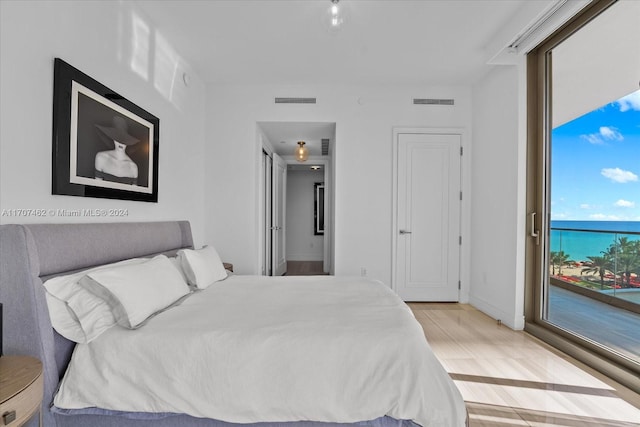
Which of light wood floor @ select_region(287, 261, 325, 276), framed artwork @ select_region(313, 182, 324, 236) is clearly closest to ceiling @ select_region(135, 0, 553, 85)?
light wood floor @ select_region(287, 261, 325, 276)

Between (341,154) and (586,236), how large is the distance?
2.68 meters

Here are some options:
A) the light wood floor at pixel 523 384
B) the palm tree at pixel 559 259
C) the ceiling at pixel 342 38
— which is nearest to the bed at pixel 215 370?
the light wood floor at pixel 523 384

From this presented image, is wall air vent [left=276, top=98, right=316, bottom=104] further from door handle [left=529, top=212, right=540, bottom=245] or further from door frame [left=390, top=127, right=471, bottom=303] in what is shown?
door handle [left=529, top=212, right=540, bottom=245]

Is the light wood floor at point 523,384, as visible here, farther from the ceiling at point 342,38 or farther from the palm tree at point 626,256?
the ceiling at point 342,38

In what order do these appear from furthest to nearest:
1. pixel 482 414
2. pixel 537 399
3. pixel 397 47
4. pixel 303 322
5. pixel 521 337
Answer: pixel 397 47 < pixel 521 337 < pixel 537 399 < pixel 482 414 < pixel 303 322

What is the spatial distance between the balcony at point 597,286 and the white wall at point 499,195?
315 mm

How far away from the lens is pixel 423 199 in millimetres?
4262

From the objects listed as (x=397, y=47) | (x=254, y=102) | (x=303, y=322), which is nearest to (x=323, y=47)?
(x=397, y=47)

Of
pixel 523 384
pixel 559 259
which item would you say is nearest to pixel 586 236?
pixel 559 259

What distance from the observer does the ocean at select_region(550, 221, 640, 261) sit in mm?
2512

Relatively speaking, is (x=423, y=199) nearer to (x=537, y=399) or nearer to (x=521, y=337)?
(x=521, y=337)

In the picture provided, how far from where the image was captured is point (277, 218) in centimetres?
567

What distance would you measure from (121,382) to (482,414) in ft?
6.19

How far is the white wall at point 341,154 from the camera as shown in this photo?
13.7 ft
